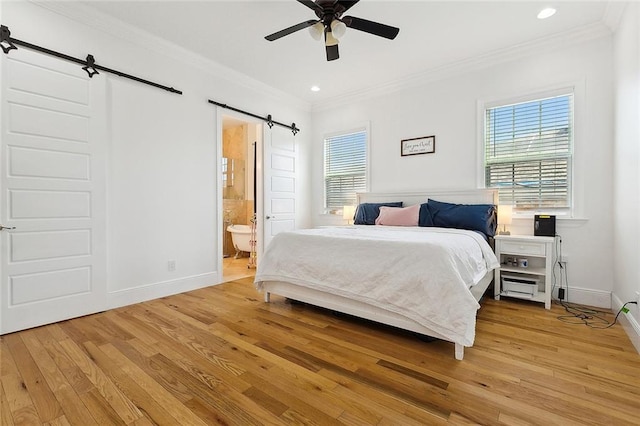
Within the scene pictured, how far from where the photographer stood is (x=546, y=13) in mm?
2736

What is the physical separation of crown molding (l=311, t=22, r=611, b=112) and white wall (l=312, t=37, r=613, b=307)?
50mm

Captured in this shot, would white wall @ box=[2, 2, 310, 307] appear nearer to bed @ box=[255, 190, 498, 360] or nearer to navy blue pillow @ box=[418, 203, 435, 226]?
bed @ box=[255, 190, 498, 360]

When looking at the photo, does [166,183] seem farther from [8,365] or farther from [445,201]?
[445,201]

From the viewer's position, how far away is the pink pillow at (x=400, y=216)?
3.63 m

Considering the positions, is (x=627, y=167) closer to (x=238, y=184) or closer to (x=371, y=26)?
(x=371, y=26)

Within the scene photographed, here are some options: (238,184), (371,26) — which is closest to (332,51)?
(371,26)

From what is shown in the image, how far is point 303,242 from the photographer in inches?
108

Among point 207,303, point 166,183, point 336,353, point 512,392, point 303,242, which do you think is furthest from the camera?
point 166,183

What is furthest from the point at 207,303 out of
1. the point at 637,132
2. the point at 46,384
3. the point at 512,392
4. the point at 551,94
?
the point at 551,94

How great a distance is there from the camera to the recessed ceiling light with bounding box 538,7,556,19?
8.80 feet

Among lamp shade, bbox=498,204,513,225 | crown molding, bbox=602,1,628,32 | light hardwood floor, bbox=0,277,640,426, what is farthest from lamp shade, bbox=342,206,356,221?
crown molding, bbox=602,1,628,32

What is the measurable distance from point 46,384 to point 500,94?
15.7ft

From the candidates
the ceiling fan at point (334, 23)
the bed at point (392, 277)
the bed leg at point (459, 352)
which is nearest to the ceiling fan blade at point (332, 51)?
the ceiling fan at point (334, 23)

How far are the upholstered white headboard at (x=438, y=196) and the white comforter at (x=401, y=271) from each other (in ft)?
3.00
